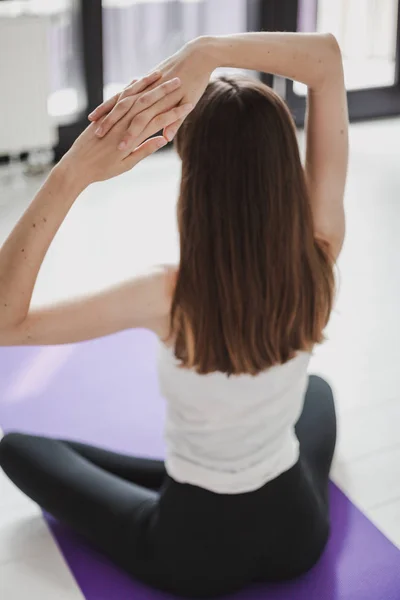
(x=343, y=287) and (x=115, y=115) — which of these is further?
(x=343, y=287)

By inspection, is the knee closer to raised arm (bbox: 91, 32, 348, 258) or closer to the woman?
the woman

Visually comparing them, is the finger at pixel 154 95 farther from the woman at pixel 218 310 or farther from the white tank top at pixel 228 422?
the white tank top at pixel 228 422

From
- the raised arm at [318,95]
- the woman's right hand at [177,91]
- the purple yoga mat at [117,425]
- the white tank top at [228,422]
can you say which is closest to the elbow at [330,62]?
the raised arm at [318,95]

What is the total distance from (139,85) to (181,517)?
732 mm

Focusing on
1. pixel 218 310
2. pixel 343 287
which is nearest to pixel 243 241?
pixel 218 310

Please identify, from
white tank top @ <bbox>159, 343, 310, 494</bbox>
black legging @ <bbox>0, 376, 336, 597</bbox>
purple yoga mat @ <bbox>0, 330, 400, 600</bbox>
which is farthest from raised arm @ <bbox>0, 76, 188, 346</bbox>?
purple yoga mat @ <bbox>0, 330, 400, 600</bbox>

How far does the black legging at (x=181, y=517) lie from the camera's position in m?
1.61

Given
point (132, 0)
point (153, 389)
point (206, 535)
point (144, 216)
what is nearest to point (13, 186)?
point (144, 216)

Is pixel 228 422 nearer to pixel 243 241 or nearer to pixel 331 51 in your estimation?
pixel 243 241

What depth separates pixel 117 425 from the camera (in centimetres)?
229

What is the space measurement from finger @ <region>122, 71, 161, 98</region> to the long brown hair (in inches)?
3.2

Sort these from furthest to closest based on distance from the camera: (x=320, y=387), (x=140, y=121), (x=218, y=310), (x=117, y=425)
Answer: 1. (x=117, y=425)
2. (x=320, y=387)
3. (x=218, y=310)
4. (x=140, y=121)

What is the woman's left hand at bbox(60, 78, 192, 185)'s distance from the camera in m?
1.29

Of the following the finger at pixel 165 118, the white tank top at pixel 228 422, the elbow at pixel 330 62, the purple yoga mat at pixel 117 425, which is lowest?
the purple yoga mat at pixel 117 425
